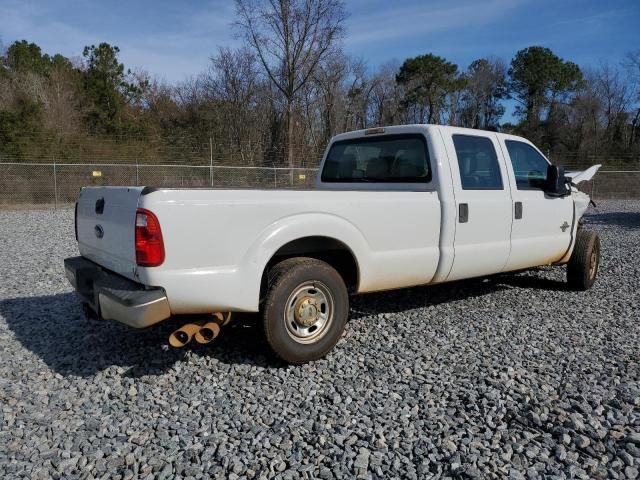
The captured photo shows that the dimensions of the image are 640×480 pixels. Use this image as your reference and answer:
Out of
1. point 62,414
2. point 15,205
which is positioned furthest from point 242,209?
point 15,205

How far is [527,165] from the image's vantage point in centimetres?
573

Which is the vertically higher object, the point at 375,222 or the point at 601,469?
the point at 375,222

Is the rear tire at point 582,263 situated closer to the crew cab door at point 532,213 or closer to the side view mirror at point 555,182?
the crew cab door at point 532,213

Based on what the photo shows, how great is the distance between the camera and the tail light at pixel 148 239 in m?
3.17

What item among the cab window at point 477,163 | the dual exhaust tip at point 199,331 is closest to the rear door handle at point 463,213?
the cab window at point 477,163

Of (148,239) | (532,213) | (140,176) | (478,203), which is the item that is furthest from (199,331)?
(140,176)

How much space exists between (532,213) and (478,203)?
997 millimetres

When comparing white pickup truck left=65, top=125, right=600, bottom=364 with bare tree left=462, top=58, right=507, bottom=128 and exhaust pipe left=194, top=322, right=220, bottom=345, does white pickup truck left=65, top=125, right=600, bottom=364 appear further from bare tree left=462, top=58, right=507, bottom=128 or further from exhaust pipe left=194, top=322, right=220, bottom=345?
bare tree left=462, top=58, right=507, bottom=128

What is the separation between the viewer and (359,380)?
371cm

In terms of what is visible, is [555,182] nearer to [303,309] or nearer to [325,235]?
[325,235]

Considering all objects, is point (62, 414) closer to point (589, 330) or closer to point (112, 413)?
point (112, 413)

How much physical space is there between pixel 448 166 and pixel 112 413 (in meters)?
3.41

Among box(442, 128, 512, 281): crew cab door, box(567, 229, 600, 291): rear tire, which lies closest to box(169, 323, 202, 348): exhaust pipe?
box(442, 128, 512, 281): crew cab door

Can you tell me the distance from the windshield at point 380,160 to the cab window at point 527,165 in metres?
1.26
